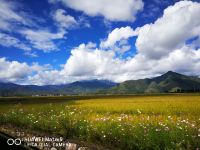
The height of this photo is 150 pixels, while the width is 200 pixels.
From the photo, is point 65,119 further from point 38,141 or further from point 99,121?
point 38,141

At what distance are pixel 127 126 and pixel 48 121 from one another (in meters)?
7.01

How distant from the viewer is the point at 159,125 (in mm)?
12828

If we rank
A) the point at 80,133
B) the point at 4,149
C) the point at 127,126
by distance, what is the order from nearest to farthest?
the point at 4,149
the point at 127,126
the point at 80,133

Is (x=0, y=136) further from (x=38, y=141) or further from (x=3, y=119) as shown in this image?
(x=3, y=119)

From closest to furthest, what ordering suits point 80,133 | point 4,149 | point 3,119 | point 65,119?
point 4,149, point 80,133, point 65,119, point 3,119

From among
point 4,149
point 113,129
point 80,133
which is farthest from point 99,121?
point 4,149

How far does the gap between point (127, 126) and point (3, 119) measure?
14827mm

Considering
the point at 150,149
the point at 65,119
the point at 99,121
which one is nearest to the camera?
the point at 150,149

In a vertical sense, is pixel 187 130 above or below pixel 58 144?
above

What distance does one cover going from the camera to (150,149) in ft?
36.0

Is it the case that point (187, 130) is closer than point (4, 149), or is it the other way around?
point (4, 149)

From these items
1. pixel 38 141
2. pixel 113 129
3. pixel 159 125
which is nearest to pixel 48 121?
pixel 38 141

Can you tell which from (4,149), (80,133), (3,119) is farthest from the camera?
(3,119)

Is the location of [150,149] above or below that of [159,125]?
below
